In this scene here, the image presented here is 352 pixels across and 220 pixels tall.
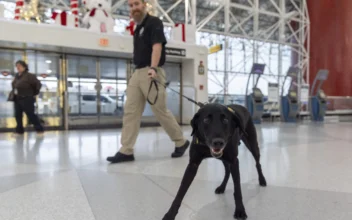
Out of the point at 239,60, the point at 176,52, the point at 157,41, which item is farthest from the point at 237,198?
the point at 239,60

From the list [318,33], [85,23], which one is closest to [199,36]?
[318,33]

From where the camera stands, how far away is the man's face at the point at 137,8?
103 inches

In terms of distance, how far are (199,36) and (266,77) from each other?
375 cm

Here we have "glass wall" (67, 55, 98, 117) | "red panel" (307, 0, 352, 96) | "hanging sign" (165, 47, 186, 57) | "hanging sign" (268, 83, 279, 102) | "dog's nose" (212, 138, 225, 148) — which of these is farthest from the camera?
"red panel" (307, 0, 352, 96)

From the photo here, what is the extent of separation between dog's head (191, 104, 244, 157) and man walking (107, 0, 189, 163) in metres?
1.33

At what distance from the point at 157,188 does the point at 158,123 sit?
220 inches

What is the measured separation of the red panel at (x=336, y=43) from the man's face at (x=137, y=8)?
11156 mm

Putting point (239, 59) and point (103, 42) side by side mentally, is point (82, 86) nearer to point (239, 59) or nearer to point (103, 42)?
point (103, 42)

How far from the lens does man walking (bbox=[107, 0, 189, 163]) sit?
2.61 metres

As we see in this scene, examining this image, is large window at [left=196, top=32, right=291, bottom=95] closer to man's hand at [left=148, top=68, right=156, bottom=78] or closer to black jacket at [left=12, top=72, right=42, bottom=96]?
black jacket at [left=12, top=72, right=42, bottom=96]

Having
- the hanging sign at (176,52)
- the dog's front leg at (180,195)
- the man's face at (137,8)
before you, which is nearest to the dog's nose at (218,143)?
the dog's front leg at (180,195)

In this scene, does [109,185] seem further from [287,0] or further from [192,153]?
[287,0]

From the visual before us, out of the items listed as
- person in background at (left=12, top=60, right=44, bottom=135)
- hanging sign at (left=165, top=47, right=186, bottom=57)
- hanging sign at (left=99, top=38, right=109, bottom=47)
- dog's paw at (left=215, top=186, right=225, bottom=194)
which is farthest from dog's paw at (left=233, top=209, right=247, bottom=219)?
hanging sign at (left=165, top=47, right=186, bottom=57)

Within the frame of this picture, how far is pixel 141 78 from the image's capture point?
2.64 metres
